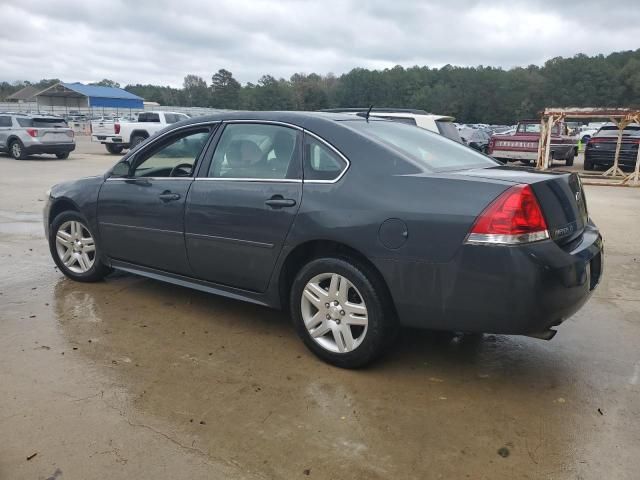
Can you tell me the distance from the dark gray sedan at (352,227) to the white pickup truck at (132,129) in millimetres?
17774

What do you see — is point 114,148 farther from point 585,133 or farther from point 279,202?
point 585,133

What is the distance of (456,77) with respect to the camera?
358ft

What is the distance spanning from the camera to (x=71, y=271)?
5.12m

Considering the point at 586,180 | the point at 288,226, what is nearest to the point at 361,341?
the point at 288,226

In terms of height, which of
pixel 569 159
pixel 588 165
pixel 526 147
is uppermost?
pixel 526 147

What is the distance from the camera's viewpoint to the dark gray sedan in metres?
2.89

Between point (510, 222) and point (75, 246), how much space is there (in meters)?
3.93

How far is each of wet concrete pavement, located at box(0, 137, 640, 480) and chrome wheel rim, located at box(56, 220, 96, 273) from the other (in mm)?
410

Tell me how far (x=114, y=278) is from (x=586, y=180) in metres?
13.8

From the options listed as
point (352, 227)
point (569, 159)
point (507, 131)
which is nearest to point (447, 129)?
point (352, 227)

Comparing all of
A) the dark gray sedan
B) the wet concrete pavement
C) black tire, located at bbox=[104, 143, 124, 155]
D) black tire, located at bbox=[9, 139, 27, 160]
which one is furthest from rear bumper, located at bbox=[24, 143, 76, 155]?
the dark gray sedan

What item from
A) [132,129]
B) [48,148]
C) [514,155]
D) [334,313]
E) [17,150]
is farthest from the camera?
[132,129]

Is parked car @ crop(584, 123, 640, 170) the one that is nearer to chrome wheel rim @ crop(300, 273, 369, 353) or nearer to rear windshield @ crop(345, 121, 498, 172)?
rear windshield @ crop(345, 121, 498, 172)

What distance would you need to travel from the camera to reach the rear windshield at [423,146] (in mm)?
3484
